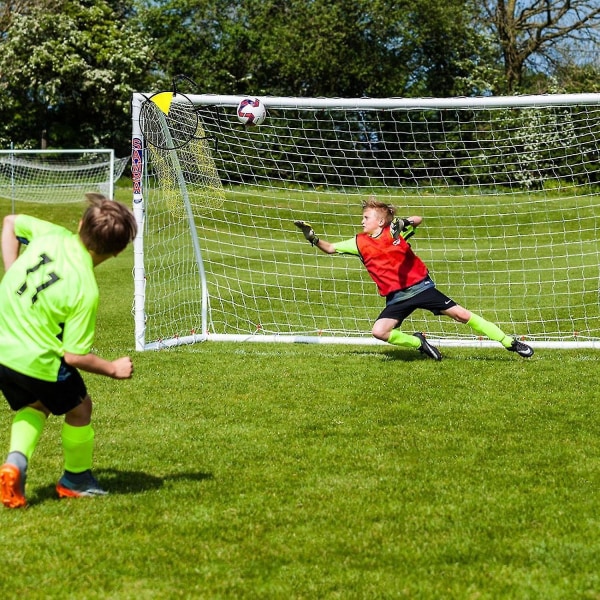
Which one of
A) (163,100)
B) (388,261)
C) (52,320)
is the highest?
(163,100)

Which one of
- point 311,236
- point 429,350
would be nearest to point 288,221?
point 311,236

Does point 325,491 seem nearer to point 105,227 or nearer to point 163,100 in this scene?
point 105,227

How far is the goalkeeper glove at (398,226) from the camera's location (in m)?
8.20

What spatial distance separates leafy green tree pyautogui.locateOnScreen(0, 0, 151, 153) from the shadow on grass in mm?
32412

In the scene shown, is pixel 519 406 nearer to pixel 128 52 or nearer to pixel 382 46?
pixel 128 52

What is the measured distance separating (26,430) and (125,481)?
765mm

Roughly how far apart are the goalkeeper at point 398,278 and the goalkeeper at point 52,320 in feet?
13.7

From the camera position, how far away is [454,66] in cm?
4031

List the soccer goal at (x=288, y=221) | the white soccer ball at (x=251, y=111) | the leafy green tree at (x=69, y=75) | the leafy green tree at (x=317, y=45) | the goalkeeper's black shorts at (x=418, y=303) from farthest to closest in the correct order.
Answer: the leafy green tree at (x=317, y=45), the leafy green tree at (x=69, y=75), the soccer goal at (x=288, y=221), the white soccer ball at (x=251, y=111), the goalkeeper's black shorts at (x=418, y=303)

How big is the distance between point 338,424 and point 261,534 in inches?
79.4

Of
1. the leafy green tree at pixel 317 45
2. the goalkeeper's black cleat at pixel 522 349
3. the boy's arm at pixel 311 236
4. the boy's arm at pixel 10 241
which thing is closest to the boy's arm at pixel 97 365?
the boy's arm at pixel 10 241

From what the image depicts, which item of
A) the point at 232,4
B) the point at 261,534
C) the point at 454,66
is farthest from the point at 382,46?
the point at 261,534

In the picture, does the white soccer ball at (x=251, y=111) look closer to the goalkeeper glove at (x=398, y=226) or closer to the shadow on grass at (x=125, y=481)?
the goalkeeper glove at (x=398, y=226)

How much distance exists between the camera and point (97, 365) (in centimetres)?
401
